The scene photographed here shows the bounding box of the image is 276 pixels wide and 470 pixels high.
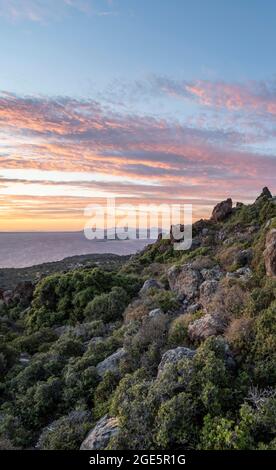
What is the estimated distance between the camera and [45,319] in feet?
60.7

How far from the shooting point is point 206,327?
8961 millimetres

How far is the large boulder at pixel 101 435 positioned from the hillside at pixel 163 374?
0.08ft

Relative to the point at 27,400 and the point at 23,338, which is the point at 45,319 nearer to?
the point at 23,338

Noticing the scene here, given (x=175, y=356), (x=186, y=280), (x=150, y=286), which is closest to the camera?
(x=175, y=356)

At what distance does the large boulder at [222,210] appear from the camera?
A: 33.4 m

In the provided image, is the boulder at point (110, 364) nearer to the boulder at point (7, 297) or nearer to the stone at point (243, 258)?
the stone at point (243, 258)

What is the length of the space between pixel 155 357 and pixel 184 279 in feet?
23.6

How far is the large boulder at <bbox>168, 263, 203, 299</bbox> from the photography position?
14.8 meters

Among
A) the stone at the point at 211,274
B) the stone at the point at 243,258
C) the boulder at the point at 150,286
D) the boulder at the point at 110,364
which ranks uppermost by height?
the stone at the point at 243,258

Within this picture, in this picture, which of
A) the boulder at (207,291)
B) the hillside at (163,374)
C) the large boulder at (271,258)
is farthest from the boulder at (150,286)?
the large boulder at (271,258)

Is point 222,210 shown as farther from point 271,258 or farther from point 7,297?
point 271,258

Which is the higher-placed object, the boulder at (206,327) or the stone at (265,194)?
the stone at (265,194)

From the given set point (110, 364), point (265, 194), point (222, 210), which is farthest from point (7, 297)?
point (265, 194)

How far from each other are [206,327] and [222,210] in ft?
86.5
